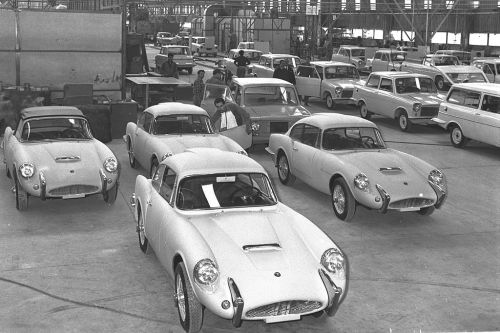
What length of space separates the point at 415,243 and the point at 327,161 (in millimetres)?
2046

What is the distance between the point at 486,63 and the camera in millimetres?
26641

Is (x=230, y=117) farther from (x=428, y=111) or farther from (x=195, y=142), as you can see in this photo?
(x=428, y=111)

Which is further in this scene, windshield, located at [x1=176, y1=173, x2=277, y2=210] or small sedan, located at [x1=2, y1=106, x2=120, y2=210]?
small sedan, located at [x1=2, y1=106, x2=120, y2=210]

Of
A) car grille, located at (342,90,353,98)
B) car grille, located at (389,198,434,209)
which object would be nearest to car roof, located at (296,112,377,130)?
car grille, located at (389,198,434,209)

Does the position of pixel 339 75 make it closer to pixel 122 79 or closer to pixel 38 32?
pixel 122 79

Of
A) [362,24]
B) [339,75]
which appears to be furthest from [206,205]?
[362,24]

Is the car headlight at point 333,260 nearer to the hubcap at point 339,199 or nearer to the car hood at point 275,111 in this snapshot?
the hubcap at point 339,199

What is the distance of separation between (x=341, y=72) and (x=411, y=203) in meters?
14.0

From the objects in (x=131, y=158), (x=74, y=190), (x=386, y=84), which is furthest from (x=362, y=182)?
(x=386, y=84)

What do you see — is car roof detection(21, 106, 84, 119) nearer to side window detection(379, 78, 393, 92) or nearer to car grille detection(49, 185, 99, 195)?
car grille detection(49, 185, 99, 195)

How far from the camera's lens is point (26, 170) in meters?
9.41

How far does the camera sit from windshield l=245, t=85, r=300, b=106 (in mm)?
15148

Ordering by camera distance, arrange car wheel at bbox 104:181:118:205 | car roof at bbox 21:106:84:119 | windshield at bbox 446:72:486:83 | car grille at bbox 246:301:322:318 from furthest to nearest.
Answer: windshield at bbox 446:72:486:83 < car roof at bbox 21:106:84:119 < car wheel at bbox 104:181:118:205 < car grille at bbox 246:301:322:318

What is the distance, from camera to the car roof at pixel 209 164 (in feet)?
23.5
